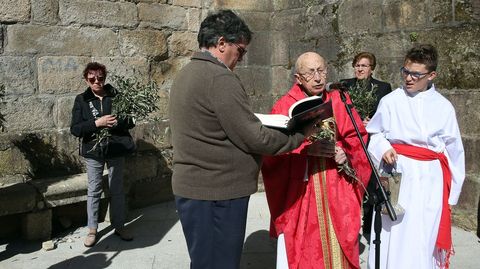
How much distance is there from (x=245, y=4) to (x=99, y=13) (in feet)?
6.50

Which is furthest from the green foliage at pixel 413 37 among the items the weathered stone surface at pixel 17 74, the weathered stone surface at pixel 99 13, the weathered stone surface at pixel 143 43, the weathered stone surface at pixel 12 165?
the weathered stone surface at pixel 12 165

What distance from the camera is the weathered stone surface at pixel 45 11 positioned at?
514cm

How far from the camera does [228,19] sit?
2496mm

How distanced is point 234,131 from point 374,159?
1.38 metres

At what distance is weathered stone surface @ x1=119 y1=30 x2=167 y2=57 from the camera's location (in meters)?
5.87

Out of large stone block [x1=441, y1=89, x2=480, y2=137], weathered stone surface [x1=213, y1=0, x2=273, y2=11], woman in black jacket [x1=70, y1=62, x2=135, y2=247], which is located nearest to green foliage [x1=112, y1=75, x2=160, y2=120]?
woman in black jacket [x1=70, y1=62, x2=135, y2=247]

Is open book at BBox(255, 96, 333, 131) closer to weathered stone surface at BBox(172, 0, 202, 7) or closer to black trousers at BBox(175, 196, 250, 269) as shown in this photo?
black trousers at BBox(175, 196, 250, 269)

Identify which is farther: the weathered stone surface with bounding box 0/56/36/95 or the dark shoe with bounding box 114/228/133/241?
the weathered stone surface with bounding box 0/56/36/95

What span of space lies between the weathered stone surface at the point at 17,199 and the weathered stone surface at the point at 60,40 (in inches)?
60.2

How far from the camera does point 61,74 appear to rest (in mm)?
5371

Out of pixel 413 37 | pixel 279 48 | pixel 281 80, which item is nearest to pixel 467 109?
pixel 413 37

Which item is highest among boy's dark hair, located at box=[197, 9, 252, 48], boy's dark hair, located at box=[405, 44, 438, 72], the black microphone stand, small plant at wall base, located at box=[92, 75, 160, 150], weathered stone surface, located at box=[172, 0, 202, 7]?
weathered stone surface, located at box=[172, 0, 202, 7]

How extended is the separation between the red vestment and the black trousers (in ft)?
2.15

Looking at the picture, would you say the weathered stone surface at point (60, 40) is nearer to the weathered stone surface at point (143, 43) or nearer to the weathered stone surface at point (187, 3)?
the weathered stone surface at point (143, 43)
